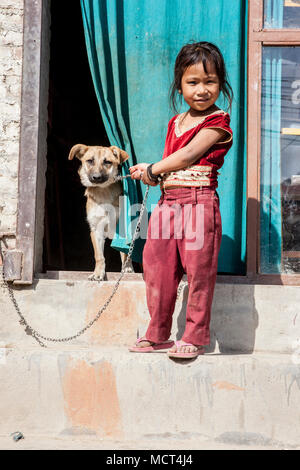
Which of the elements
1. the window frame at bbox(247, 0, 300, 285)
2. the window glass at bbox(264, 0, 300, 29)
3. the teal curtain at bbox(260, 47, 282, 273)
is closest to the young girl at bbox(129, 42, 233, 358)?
the window frame at bbox(247, 0, 300, 285)

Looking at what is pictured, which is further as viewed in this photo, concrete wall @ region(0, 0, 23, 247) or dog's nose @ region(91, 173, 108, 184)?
dog's nose @ region(91, 173, 108, 184)

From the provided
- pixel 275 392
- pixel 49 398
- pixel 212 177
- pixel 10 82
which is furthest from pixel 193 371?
pixel 10 82

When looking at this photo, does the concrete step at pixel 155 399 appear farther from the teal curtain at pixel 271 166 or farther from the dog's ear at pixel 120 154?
the dog's ear at pixel 120 154

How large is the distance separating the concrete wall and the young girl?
1.14 meters

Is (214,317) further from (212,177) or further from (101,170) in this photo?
(101,170)

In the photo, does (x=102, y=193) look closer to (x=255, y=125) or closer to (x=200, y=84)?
(x=255, y=125)

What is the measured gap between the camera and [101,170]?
4.39m

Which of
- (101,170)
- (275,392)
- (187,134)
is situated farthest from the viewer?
(101,170)

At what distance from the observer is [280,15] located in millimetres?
4031

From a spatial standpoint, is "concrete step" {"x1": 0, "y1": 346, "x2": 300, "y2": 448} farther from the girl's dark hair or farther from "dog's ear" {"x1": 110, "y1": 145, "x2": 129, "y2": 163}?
"dog's ear" {"x1": 110, "y1": 145, "x2": 129, "y2": 163}

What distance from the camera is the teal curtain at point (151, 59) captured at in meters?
4.05

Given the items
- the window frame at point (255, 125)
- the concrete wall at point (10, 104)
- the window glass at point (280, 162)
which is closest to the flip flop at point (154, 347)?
the window frame at point (255, 125)

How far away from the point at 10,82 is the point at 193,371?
239cm

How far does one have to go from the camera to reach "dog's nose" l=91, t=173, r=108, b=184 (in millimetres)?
4363
